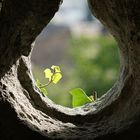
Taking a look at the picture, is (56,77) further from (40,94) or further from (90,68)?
(90,68)

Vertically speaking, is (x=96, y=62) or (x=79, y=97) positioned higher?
(x=96, y=62)

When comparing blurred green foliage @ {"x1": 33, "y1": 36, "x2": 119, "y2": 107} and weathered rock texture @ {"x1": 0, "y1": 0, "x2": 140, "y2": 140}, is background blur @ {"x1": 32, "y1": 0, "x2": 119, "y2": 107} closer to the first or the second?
blurred green foliage @ {"x1": 33, "y1": 36, "x2": 119, "y2": 107}

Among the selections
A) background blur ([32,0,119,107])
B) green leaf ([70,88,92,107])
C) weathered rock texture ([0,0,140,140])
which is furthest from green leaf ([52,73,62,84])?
background blur ([32,0,119,107])

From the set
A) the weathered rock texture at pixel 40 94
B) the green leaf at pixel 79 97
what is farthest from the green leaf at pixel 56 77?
the weathered rock texture at pixel 40 94

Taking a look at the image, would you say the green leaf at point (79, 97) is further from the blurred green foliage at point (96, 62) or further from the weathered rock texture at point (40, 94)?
the blurred green foliage at point (96, 62)

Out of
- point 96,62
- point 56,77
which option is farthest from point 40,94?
point 96,62
